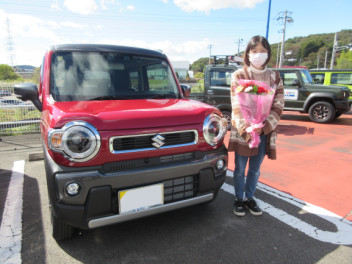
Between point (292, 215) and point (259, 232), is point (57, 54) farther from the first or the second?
point (292, 215)

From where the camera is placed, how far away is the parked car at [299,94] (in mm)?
6781

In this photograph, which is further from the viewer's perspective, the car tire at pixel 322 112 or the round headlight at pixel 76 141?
the car tire at pixel 322 112

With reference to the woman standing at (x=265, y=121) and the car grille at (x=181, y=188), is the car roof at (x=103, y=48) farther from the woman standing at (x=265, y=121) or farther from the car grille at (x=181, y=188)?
the car grille at (x=181, y=188)

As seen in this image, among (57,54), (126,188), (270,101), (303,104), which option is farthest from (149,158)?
(303,104)

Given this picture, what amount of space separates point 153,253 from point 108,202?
2.12ft

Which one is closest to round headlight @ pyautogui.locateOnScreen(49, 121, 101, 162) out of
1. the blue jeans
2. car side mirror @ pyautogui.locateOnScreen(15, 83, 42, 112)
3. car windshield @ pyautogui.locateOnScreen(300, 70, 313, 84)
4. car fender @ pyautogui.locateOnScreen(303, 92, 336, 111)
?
car side mirror @ pyautogui.locateOnScreen(15, 83, 42, 112)

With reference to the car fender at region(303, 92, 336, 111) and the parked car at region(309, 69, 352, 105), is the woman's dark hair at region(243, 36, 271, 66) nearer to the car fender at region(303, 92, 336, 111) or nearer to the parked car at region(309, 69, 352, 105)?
the car fender at region(303, 92, 336, 111)

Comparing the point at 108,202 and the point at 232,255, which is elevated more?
the point at 108,202

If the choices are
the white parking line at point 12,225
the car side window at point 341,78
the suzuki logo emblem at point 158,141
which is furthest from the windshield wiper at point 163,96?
the car side window at point 341,78

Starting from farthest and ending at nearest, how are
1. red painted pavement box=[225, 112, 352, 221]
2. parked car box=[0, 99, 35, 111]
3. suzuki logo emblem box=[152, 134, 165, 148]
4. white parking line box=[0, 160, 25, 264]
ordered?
parked car box=[0, 99, 35, 111] → red painted pavement box=[225, 112, 352, 221] → white parking line box=[0, 160, 25, 264] → suzuki logo emblem box=[152, 134, 165, 148]

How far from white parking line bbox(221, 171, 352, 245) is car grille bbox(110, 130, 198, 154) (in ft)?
4.55

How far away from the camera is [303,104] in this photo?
27.3 ft

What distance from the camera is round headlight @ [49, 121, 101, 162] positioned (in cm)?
166

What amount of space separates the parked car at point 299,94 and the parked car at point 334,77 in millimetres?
2879
